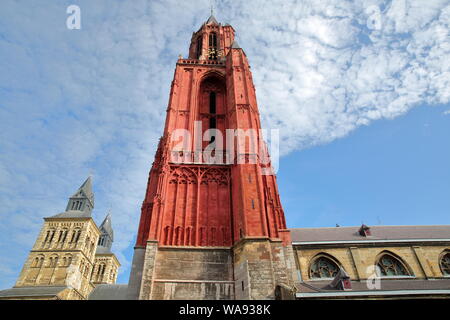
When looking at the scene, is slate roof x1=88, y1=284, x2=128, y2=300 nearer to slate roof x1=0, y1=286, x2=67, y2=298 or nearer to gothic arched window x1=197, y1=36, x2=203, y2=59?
slate roof x1=0, y1=286, x2=67, y2=298

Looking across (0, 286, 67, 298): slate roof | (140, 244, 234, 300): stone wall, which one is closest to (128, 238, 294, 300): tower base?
(140, 244, 234, 300): stone wall


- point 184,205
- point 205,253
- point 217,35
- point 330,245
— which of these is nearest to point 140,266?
point 205,253

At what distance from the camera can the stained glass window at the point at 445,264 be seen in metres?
20.1

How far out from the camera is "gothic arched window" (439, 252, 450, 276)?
20.1 metres

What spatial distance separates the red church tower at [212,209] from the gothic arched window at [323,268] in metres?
6.93

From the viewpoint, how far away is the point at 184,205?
15.2 metres

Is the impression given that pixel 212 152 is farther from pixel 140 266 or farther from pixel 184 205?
pixel 140 266

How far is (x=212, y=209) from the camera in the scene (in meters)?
15.3

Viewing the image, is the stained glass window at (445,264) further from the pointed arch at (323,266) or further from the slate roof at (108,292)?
the slate roof at (108,292)

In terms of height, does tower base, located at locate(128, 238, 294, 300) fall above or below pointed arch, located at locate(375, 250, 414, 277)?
below

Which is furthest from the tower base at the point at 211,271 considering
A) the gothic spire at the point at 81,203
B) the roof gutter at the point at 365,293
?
the gothic spire at the point at 81,203

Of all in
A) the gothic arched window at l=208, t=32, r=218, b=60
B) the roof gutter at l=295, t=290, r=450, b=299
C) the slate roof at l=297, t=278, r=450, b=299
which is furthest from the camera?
the gothic arched window at l=208, t=32, r=218, b=60

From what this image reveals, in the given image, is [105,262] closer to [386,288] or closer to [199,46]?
[199,46]

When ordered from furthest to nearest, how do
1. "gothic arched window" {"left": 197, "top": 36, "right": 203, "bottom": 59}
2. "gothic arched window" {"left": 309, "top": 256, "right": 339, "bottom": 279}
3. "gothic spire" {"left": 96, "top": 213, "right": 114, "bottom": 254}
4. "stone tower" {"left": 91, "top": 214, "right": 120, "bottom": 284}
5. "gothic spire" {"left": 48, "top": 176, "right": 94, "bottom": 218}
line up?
"gothic spire" {"left": 96, "top": 213, "right": 114, "bottom": 254} → "stone tower" {"left": 91, "top": 214, "right": 120, "bottom": 284} → "gothic spire" {"left": 48, "top": 176, "right": 94, "bottom": 218} → "gothic arched window" {"left": 197, "top": 36, "right": 203, "bottom": 59} → "gothic arched window" {"left": 309, "top": 256, "right": 339, "bottom": 279}
